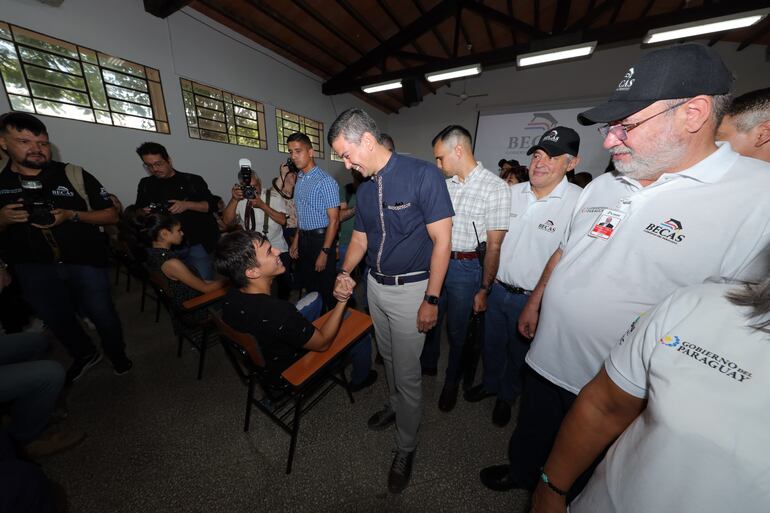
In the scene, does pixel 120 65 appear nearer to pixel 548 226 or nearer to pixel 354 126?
pixel 354 126

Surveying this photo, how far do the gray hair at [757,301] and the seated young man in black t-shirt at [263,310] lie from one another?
1397 millimetres

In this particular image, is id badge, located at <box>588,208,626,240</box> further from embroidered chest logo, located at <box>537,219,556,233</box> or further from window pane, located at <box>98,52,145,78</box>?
window pane, located at <box>98,52,145,78</box>

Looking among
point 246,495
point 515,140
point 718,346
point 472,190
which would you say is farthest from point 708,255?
point 515,140

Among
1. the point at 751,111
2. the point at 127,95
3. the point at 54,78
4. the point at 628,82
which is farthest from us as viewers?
the point at 127,95

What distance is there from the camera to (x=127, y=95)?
13.6 feet

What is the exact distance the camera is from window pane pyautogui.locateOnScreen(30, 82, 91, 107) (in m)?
3.40

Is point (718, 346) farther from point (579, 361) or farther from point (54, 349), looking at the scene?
point (54, 349)

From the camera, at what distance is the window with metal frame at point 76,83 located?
3246 millimetres

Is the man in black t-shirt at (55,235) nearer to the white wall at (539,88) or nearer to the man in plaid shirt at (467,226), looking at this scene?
the man in plaid shirt at (467,226)

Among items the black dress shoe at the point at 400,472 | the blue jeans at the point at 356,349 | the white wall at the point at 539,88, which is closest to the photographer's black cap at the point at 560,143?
the blue jeans at the point at 356,349

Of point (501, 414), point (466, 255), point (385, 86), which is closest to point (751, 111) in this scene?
point (466, 255)

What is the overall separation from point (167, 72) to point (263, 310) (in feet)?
18.5

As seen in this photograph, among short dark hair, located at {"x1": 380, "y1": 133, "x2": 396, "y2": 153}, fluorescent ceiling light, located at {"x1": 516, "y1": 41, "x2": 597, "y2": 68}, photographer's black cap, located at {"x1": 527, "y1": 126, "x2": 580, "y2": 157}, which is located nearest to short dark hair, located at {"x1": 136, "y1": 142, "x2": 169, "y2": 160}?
short dark hair, located at {"x1": 380, "y1": 133, "x2": 396, "y2": 153}

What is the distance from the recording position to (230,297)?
4.69ft
